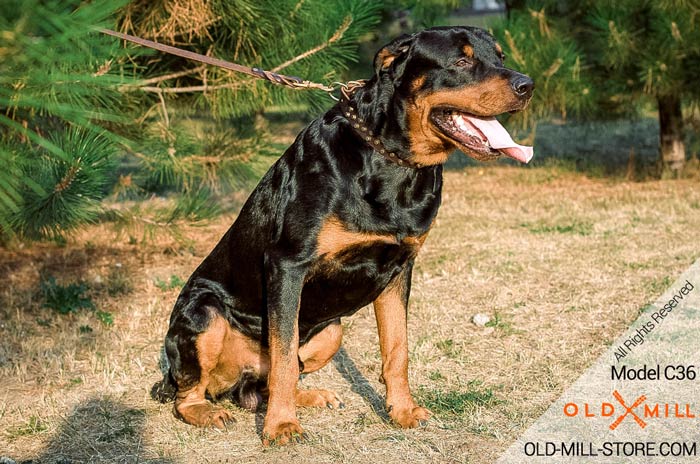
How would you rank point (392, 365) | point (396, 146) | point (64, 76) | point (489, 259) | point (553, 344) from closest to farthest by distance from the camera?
point (64, 76), point (396, 146), point (392, 365), point (553, 344), point (489, 259)

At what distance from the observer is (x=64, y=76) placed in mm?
1267

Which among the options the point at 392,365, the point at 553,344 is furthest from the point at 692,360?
the point at 392,365

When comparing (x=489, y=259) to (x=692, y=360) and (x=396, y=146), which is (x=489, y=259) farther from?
(x=396, y=146)

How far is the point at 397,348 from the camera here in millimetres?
3127

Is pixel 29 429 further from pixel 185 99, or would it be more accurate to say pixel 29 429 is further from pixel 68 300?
pixel 185 99

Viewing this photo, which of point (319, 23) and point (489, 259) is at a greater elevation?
point (319, 23)

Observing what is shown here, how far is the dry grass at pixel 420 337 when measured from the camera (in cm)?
304

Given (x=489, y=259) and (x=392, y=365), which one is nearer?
(x=392, y=365)

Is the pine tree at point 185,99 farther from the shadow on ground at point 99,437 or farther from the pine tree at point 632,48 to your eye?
the pine tree at point 632,48

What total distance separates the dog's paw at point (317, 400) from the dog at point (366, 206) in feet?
1.03

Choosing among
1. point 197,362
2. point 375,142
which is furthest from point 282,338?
point 375,142

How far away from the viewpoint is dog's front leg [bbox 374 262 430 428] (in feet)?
10.3

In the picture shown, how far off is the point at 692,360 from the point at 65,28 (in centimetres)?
345

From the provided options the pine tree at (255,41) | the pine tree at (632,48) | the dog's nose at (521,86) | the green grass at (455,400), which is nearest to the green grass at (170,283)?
the pine tree at (255,41)
